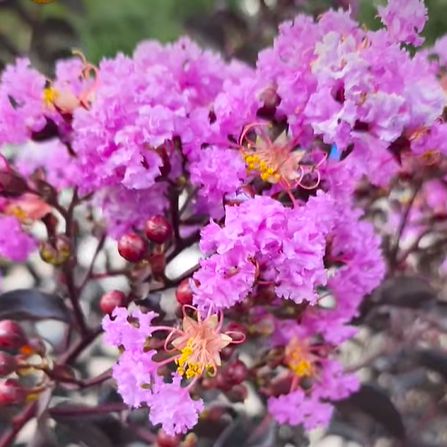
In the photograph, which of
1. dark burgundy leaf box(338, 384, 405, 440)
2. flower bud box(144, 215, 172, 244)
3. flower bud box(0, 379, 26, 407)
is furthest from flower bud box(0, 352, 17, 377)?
dark burgundy leaf box(338, 384, 405, 440)

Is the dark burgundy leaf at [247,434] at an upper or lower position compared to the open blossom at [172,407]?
upper

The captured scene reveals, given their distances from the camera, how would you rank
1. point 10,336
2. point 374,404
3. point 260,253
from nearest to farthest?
1. point 260,253
2. point 10,336
3. point 374,404

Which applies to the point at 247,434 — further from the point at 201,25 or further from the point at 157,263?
the point at 201,25

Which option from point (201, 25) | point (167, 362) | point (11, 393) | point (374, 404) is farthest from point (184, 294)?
point (201, 25)

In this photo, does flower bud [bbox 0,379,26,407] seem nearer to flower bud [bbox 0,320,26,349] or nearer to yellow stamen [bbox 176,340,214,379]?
flower bud [bbox 0,320,26,349]

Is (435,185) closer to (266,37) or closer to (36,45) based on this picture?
(266,37)

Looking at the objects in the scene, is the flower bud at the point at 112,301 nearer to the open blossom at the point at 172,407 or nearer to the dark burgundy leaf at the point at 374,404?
the open blossom at the point at 172,407

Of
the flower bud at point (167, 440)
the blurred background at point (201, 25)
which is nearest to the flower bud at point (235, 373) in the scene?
the flower bud at point (167, 440)
